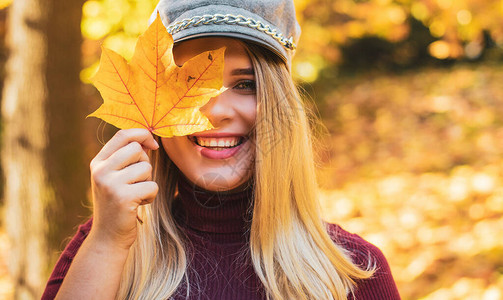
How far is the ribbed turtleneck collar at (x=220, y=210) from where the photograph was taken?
1.67 metres

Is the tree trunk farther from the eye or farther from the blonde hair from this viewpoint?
the eye

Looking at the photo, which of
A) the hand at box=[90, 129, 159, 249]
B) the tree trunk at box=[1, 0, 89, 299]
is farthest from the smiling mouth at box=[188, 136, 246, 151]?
the tree trunk at box=[1, 0, 89, 299]

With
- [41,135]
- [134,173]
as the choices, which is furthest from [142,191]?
[41,135]

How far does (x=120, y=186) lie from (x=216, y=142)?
16.6 inches

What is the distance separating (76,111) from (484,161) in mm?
5192

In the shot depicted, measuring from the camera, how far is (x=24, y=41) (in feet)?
8.89

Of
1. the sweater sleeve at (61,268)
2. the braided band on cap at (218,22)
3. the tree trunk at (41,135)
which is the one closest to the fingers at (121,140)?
the braided band on cap at (218,22)

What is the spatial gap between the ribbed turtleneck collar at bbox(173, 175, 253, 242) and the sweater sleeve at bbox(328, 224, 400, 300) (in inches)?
14.6

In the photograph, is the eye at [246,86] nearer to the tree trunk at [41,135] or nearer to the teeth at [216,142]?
the teeth at [216,142]

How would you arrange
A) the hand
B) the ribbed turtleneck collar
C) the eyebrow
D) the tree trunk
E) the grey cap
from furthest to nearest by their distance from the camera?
the tree trunk
the ribbed turtleneck collar
the eyebrow
the grey cap
the hand

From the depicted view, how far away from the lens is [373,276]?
5.31ft

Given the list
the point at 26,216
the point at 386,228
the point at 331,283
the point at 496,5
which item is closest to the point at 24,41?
the point at 26,216

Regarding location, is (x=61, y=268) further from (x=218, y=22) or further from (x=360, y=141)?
(x=360, y=141)

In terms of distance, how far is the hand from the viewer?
3.97ft
